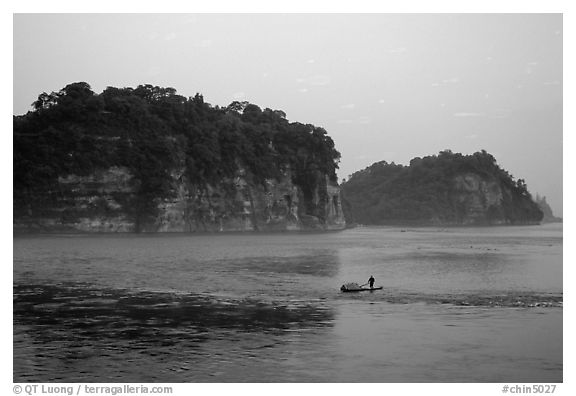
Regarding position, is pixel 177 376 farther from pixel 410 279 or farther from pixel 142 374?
pixel 410 279

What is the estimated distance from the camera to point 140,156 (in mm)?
79875

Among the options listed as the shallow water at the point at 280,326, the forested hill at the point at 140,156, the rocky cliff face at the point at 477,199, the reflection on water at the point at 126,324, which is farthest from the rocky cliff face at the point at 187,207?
the reflection on water at the point at 126,324

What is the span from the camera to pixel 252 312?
19.5 meters

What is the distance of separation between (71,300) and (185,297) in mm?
3400

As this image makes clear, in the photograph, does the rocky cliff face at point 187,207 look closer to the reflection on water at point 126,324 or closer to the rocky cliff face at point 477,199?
the rocky cliff face at point 477,199

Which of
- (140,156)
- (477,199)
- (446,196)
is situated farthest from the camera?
(446,196)

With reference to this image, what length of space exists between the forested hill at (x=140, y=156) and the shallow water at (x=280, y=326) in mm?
41043

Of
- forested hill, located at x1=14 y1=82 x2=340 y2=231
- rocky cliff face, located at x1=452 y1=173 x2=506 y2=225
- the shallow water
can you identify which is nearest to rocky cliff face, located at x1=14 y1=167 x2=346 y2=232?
forested hill, located at x1=14 y1=82 x2=340 y2=231

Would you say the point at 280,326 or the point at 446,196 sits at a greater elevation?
the point at 446,196

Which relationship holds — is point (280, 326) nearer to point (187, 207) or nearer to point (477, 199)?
point (187, 207)

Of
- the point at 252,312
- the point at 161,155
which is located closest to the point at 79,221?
the point at 161,155

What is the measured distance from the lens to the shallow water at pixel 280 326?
13.1 m

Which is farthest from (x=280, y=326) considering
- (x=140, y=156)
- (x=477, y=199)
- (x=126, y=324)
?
(x=477, y=199)

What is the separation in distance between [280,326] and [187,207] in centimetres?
6923
